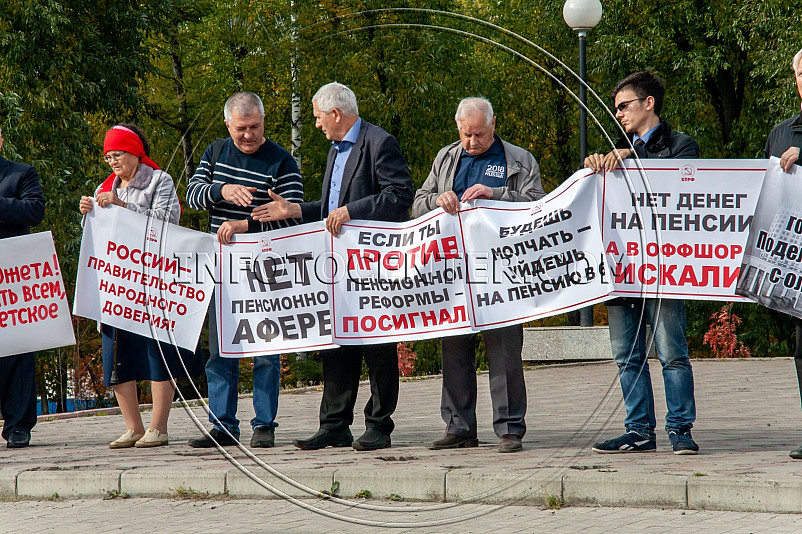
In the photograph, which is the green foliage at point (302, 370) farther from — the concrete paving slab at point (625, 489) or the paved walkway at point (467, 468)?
the concrete paving slab at point (625, 489)

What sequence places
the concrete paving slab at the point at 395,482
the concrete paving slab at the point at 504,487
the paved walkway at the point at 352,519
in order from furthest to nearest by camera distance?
the concrete paving slab at the point at 395,482
the concrete paving slab at the point at 504,487
the paved walkway at the point at 352,519

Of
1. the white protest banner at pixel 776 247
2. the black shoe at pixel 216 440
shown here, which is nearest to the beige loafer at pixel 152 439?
the black shoe at pixel 216 440

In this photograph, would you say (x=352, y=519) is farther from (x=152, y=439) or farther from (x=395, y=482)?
(x=152, y=439)

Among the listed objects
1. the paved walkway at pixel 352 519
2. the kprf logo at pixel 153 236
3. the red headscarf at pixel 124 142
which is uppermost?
the red headscarf at pixel 124 142

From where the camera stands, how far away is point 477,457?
6086 mm

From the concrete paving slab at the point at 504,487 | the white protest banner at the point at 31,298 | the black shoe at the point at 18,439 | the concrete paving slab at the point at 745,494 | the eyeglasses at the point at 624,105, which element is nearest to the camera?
the concrete paving slab at the point at 745,494

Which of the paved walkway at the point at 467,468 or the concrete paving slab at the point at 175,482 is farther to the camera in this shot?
the concrete paving slab at the point at 175,482

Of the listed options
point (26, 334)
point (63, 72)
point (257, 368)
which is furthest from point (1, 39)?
point (257, 368)

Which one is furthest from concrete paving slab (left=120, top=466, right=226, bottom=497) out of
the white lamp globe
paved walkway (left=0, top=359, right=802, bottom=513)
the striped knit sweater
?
the white lamp globe

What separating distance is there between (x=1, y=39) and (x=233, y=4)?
13.6 feet

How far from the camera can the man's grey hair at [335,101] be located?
6617mm

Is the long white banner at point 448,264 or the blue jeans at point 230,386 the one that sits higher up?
the long white banner at point 448,264

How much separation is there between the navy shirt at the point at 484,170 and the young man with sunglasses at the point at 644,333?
614 millimetres

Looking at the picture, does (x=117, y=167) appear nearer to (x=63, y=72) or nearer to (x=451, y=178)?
(x=451, y=178)
